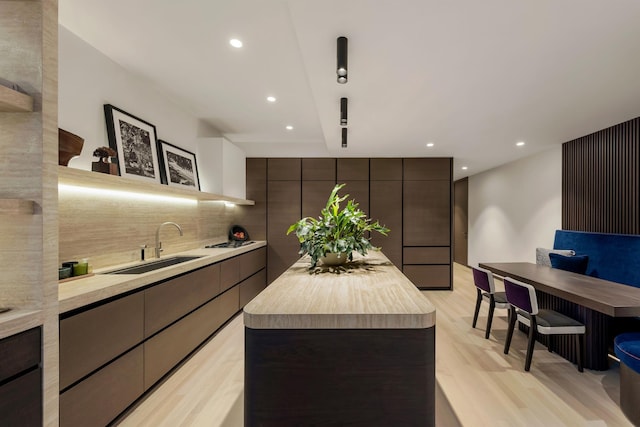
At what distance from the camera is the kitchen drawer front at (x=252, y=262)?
4.23 m

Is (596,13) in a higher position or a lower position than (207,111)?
lower

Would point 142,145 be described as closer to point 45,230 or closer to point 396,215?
Answer: point 45,230

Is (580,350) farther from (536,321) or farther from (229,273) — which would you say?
(229,273)

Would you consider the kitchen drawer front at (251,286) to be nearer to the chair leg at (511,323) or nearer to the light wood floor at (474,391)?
the light wood floor at (474,391)

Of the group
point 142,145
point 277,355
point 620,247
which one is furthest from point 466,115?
point 142,145

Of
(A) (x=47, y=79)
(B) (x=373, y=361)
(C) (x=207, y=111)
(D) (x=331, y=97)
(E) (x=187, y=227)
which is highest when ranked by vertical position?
(C) (x=207, y=111)

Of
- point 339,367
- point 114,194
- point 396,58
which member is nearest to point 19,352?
point 339,367

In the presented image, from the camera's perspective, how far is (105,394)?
179 cm

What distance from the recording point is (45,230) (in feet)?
4.19

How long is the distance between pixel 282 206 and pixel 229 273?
219 cm

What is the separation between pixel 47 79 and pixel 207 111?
8.87 ft

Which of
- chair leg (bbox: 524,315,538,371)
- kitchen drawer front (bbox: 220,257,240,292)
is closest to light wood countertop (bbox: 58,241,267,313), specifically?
kitchen drawer front (bbox: 220,257,240,292)

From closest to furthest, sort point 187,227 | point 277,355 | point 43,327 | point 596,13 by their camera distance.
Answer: point 277,355
point 43,327
point 596,13
point 187,227

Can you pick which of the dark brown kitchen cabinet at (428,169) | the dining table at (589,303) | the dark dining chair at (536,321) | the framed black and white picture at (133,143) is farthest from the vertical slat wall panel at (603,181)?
the framed black and white picture at (133,143)
